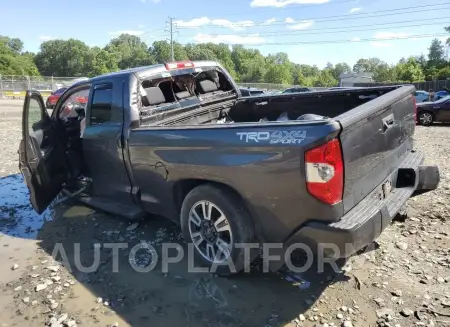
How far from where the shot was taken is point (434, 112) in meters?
15.1

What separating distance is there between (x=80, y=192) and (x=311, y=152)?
3728 millimetres

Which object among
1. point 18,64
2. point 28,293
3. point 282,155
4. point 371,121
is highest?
point 18,64

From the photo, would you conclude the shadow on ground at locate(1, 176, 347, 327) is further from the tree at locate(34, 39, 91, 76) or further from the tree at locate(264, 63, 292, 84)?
the tree at locate(264, 63, 292, 84)

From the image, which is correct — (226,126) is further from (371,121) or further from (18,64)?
(18,64)

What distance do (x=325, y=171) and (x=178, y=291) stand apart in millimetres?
1736

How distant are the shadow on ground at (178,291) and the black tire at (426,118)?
45.8ft

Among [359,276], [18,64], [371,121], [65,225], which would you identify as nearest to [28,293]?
[65,225]

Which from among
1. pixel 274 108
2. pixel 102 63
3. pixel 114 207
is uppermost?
pixel 102 63

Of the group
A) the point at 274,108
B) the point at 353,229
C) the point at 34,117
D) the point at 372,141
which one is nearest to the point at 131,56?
the point at 34,117

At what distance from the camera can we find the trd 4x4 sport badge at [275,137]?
2729 mm

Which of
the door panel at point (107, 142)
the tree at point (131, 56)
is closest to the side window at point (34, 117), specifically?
the door panel at point (107, 142)

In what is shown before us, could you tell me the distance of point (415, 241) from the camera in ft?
13.2

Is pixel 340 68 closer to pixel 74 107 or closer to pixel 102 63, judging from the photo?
pixel 102 63

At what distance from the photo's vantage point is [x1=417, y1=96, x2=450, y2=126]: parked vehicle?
14.9 meters
